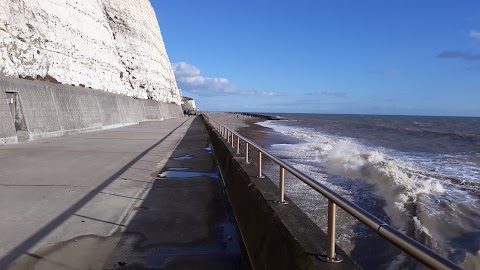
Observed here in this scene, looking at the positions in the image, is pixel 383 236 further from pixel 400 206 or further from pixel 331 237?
pixel 400 206

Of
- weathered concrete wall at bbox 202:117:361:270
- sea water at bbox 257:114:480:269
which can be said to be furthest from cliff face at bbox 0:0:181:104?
weathered concrete wall at bbox 202:117:361:270

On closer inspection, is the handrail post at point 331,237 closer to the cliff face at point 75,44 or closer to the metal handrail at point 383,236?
the metal handrail at point 383,236

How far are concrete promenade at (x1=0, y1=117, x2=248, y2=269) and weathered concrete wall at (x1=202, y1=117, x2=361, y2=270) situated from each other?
37 cm

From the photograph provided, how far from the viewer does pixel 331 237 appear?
3.16 metres

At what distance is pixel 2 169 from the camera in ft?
32.3

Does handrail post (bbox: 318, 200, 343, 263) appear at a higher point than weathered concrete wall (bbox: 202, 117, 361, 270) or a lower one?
higher

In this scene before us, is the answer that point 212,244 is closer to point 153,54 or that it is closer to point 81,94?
point 81,94

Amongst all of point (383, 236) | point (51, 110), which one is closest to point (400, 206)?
point (383, 236)

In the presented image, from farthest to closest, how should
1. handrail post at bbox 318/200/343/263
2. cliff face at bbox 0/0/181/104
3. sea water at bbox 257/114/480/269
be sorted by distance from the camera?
cliff face at bbox 0/0/181/104 < sea water at bbox 257/114/480/269 < handrail post at bbox 318/200/343/263

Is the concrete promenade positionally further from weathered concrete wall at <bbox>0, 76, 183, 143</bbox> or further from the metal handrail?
weathered concrete wall at <bbox>0, 76, 183, 143</bbox>

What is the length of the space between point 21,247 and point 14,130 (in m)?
12.5

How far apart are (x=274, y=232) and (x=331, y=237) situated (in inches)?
45.0

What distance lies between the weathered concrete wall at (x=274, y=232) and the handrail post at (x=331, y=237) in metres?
0.06

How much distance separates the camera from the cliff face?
18719 mm
